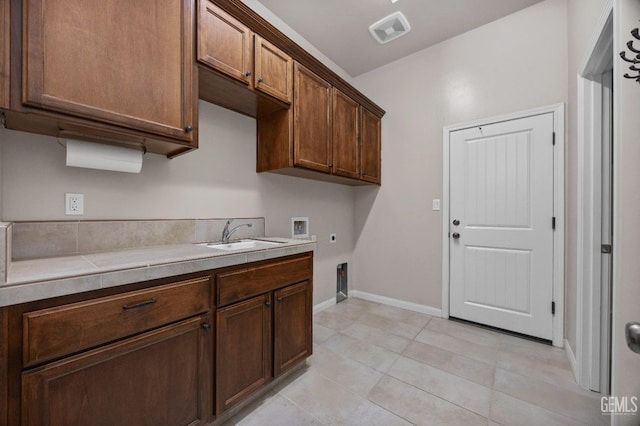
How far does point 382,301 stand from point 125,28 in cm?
328

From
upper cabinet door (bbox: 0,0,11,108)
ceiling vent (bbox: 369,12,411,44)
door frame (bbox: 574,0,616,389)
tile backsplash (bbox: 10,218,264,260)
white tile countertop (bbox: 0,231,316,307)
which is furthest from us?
ceiling vent (bbox: 369,12,411,44)

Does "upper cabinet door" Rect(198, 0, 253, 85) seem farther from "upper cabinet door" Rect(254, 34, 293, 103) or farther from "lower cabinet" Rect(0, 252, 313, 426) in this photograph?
"lower cabinet" Rect(0, 252, 313, 426)

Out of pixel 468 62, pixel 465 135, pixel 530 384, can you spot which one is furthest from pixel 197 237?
pixel 468 62

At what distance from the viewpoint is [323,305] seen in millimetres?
3027

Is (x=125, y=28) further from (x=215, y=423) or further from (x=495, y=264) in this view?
(x=495, y=264)

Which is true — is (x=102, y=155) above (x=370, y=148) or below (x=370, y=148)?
below

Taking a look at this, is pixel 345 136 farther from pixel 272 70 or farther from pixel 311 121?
pixel 272 70

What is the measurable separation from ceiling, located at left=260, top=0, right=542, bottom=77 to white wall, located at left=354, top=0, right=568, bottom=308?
14 centimetres

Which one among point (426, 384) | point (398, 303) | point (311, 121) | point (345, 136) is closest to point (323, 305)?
point (398, 303)

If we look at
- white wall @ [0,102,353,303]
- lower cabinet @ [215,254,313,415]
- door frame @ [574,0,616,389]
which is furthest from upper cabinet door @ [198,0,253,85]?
door frame @ [574,0,616,389]

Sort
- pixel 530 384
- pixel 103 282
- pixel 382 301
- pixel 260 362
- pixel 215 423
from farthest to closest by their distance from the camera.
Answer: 1. pixel 382 301
2. pixel 530 384
3. pixel 260 362
4. pixel 215 423
5. pixel 103 282

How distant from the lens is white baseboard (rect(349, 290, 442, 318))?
286cm

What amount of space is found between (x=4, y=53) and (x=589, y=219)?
2.98m

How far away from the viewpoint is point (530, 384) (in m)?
1.73
